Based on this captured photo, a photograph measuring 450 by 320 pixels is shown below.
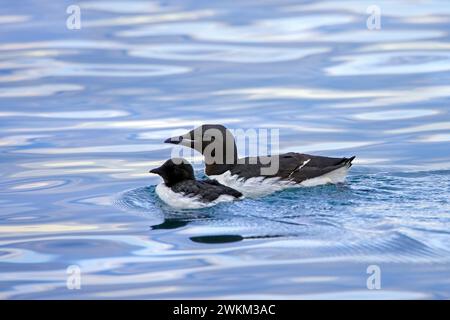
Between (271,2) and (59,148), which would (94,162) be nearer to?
(59,148)

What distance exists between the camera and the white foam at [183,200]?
40.3 feet

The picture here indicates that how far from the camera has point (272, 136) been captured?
1539cm

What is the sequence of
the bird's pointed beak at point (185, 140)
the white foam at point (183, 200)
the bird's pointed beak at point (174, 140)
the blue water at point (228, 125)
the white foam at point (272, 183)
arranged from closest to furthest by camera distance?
the blue water at point (228, 125) → the white foam at point (183, 200) → the white foam at point (272, 183) → the bird's pointed beak at point (174, 140) → the bird's pointed beak at point (185, 140)

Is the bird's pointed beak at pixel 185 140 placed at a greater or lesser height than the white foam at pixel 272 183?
greater

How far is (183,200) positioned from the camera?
12422mm

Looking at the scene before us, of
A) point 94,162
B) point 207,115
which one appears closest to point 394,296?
point 94,162

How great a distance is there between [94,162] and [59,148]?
0.82m

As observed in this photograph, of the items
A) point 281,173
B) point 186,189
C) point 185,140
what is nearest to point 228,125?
point 185,140

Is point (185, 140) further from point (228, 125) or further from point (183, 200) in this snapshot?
point (228, 125)

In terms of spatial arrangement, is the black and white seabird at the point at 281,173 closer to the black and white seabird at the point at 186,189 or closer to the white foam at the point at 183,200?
the black and white seabird at the point at 186,189

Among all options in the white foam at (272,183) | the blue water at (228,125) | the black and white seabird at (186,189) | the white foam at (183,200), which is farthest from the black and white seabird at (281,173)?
the white foam at (183,200)

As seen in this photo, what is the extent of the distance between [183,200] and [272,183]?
3.89 feet

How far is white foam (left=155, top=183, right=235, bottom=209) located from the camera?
1229 cm
